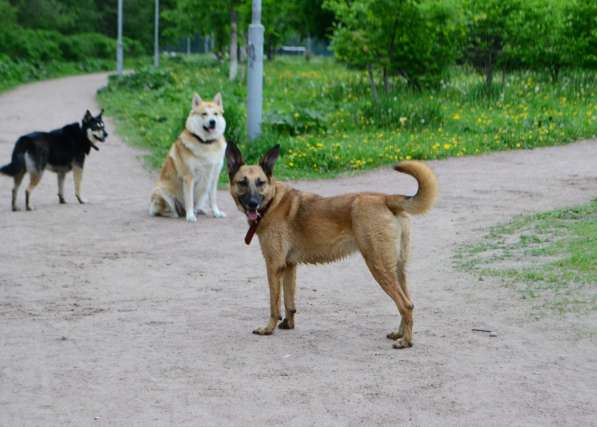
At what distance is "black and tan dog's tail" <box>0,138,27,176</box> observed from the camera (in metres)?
12.8

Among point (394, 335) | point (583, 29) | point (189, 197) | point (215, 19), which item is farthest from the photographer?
point (215, 19)

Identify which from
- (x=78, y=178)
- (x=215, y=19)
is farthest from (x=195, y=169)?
(x=215, y=19)

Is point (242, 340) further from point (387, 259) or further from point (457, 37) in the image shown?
point (457, 37)

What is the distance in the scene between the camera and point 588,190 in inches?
536

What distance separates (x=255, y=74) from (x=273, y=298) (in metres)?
9.75

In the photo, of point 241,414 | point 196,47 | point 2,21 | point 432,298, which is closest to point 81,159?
point 432,298

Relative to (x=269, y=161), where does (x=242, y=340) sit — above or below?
below

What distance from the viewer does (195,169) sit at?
12.4 m

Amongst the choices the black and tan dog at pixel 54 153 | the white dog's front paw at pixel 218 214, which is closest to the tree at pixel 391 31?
the black and tan dog at pixel 54 153

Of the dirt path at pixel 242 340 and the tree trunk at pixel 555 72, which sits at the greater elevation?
the tree trunk at pixel 555 72

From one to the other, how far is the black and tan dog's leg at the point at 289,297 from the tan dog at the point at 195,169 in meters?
5.21

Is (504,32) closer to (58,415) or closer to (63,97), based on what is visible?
(63,97)

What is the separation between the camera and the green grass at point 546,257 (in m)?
7.79

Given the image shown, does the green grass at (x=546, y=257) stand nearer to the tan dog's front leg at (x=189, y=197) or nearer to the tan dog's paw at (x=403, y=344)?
the tan dog's paw at (x=403, y=344)
